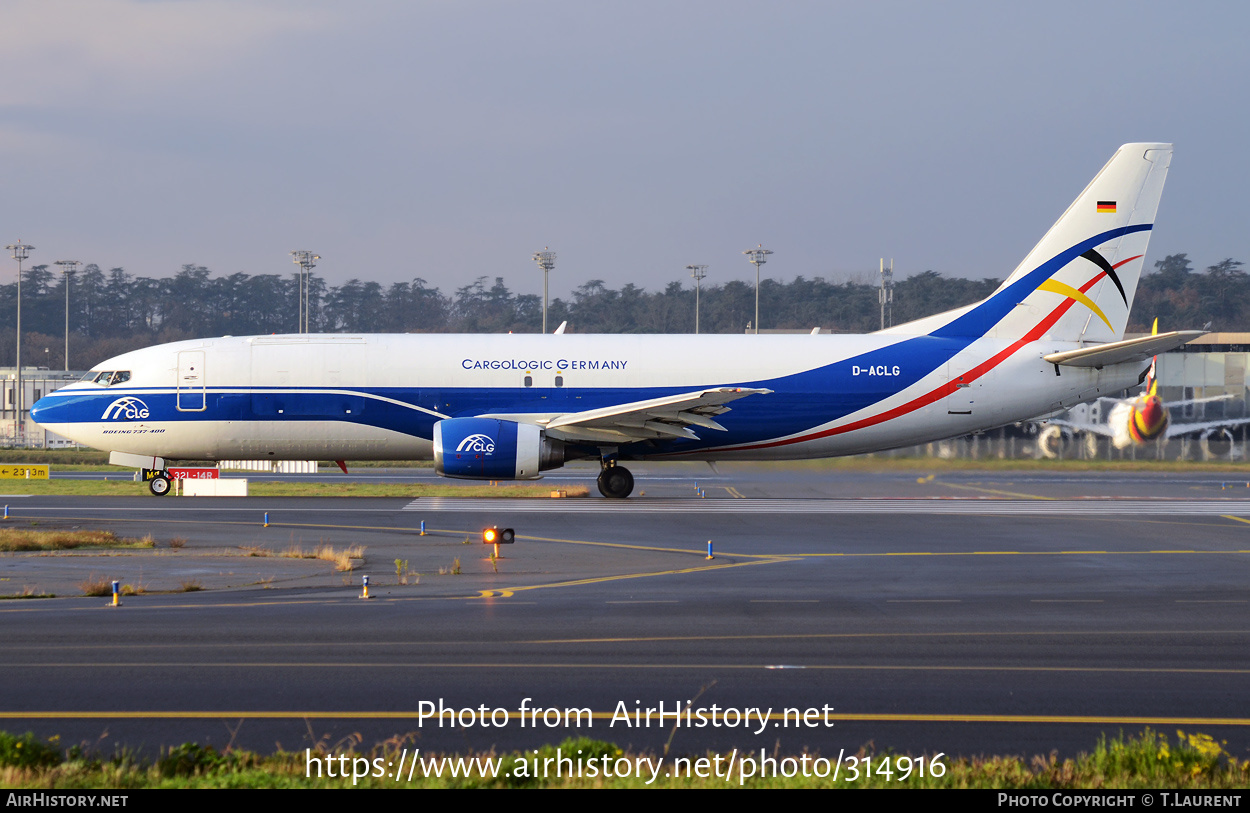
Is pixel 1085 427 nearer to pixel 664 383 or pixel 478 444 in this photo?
pixel 664 383

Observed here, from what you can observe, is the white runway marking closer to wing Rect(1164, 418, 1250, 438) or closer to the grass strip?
wing Rect(1164, 418, 1250, 438)

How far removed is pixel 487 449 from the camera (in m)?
28.7

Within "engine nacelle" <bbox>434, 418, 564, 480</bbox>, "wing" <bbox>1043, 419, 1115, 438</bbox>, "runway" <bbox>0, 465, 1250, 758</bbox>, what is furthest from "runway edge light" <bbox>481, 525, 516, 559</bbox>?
"wing" <bbox>1043, 419, 1115, 438</bbox>

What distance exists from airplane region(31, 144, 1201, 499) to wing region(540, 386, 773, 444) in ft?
0.23

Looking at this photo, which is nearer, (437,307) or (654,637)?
(654,637)

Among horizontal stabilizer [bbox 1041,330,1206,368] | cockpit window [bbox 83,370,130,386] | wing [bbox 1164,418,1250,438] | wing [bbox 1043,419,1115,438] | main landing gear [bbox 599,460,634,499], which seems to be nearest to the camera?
horizontal stabilizer [bbox 1041,330,1206,368]

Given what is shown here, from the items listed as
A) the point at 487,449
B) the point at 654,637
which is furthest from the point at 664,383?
the point at 654,637

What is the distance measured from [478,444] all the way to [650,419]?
15.9ft

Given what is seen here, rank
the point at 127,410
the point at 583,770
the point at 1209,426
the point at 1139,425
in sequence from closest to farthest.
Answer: the point at 583,770, the point at 127,410, the point at 1139,425, the point at 1209,426

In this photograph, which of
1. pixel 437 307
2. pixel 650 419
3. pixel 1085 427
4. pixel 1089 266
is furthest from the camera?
pixel 437 307

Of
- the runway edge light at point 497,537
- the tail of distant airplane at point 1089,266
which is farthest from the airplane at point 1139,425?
A: the runway edge light at point 497,537

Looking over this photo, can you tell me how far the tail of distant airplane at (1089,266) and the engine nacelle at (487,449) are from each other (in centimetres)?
1305

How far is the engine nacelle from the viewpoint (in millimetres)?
28656
